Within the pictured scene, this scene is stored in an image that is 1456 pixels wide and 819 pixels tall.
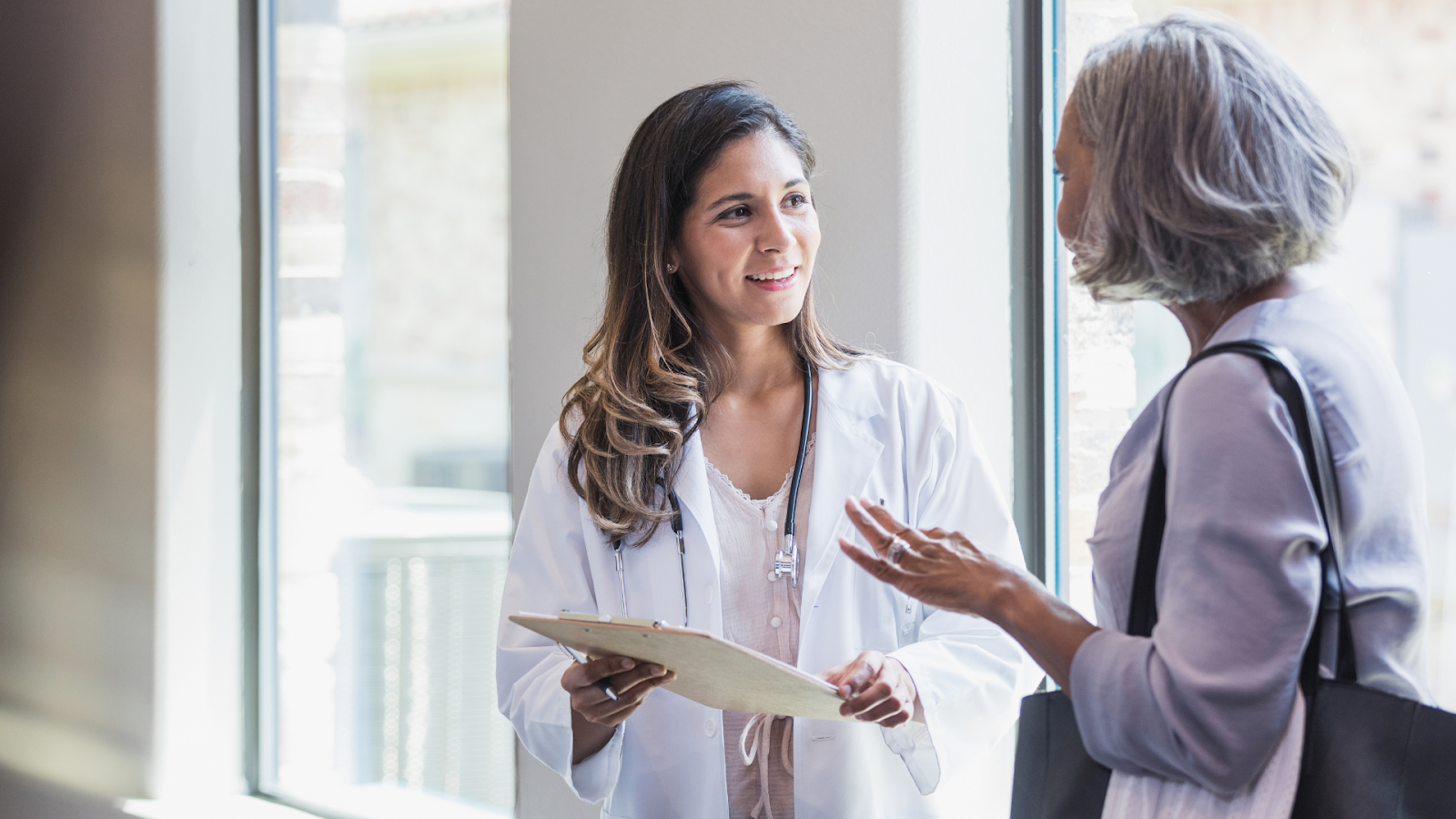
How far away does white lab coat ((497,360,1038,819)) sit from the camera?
1.72 meters

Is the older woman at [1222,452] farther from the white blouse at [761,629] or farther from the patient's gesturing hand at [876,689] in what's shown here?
the white blouse at [761,629]

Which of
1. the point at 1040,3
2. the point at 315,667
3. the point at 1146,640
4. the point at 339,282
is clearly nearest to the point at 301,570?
the point at 315,667

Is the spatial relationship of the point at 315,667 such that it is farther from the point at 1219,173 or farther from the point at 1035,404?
the point at 1219,173

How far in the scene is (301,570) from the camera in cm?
375

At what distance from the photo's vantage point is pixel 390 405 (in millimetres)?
3520

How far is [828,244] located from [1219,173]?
122 centimetres

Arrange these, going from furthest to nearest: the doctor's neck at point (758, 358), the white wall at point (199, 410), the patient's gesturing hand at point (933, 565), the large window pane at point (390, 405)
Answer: the white wall at point (199, 410) → the large window pane at point (390, 405) → the doctor's neck at point (758, 358) → the patient's gesturing hand at point (933, 565)

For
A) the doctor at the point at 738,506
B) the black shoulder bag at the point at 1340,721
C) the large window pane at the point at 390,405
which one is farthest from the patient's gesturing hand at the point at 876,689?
the large window pane at the point at 390,405

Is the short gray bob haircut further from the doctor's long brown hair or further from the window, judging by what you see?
the doctor's long brown hair

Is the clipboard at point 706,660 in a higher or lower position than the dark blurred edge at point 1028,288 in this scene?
lower

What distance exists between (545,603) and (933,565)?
85cm

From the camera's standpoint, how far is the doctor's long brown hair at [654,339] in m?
1.86

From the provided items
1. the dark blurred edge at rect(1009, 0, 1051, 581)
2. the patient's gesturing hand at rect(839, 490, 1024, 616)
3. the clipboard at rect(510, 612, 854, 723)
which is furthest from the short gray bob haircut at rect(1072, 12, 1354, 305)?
the dark blurred edge at rect(1009, 0, 1051, 581)

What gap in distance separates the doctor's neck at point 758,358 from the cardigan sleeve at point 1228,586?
3.41 ft
